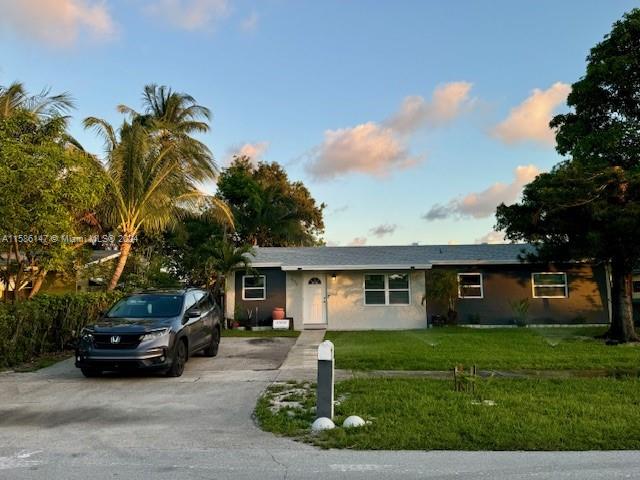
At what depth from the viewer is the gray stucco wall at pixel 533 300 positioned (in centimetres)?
2022

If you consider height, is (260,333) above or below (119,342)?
below

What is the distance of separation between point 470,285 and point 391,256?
10.7 feet

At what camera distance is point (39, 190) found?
11352 millimetres

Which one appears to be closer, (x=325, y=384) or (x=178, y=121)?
(x=325, y=384)

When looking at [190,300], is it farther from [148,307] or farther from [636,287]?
[636,287]

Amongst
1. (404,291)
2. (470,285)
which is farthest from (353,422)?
(470,285)

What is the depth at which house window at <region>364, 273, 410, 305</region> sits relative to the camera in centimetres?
2075

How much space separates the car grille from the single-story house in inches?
417

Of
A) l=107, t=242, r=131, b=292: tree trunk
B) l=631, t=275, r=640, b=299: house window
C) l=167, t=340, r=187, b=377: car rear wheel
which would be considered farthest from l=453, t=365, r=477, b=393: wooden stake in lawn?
l=631, t=275, r=640, b=299: house window

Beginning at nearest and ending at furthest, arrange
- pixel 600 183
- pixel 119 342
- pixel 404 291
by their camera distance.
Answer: pixel 119 342, pixel 600 183, pixel 404 291

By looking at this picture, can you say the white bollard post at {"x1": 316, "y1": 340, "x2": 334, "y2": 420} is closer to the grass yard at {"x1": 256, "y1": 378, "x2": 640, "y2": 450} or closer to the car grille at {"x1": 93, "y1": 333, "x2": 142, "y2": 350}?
the grass yard at {"x1": 256, "y1": 378, "x2": 640, "y2": 450}

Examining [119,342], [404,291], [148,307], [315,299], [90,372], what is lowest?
[90,372]

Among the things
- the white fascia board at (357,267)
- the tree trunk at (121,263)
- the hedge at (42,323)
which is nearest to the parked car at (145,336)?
the hedge at (42,323)

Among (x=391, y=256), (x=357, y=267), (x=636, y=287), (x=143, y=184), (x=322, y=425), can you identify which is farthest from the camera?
(x=391, y=256)
